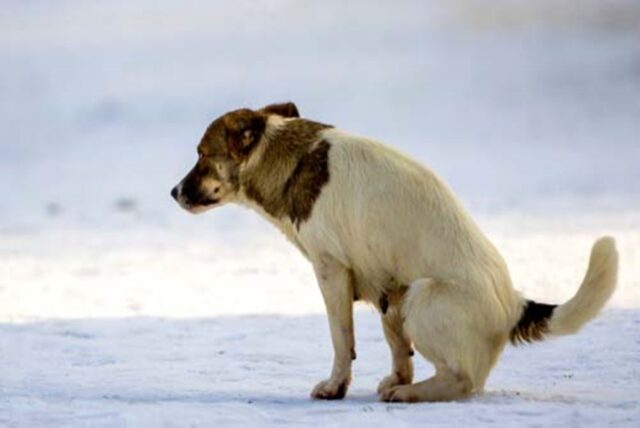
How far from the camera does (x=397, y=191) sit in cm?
873

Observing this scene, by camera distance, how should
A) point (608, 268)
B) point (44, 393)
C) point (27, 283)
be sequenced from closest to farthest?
point (608, 268)
point (44, 393)
point (27, 283)

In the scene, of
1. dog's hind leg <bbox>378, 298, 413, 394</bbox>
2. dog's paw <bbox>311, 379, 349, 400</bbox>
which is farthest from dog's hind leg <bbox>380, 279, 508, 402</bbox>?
dog's hind leg <bbox>378, 298, 413, 394</bbox>

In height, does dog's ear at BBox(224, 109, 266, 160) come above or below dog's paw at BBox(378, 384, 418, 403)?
above

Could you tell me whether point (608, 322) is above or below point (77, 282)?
above

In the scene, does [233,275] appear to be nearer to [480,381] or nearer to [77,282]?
[77,282]

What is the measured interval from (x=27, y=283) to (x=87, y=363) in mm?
5936

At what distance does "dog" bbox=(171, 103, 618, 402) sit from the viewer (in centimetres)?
841

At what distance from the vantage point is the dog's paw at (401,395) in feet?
27.8

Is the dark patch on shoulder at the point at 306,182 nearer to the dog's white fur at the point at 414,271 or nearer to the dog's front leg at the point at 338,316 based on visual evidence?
the dog's white fur at the point at 414,271

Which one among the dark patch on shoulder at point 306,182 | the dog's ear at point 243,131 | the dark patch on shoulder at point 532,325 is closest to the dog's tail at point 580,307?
the dark patch on shoulder at point 532,325

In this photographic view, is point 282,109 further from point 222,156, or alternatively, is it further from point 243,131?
point 222,156

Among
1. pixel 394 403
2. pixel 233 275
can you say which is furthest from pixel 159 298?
pixel 394 403

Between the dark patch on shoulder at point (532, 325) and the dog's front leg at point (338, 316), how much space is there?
0.97 metres

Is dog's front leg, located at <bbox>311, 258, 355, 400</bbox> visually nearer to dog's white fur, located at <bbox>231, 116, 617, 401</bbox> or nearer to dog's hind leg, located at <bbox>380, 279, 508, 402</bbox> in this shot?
dog's white fur, located at <bbox>231, 116, 617, 401</bbox>
